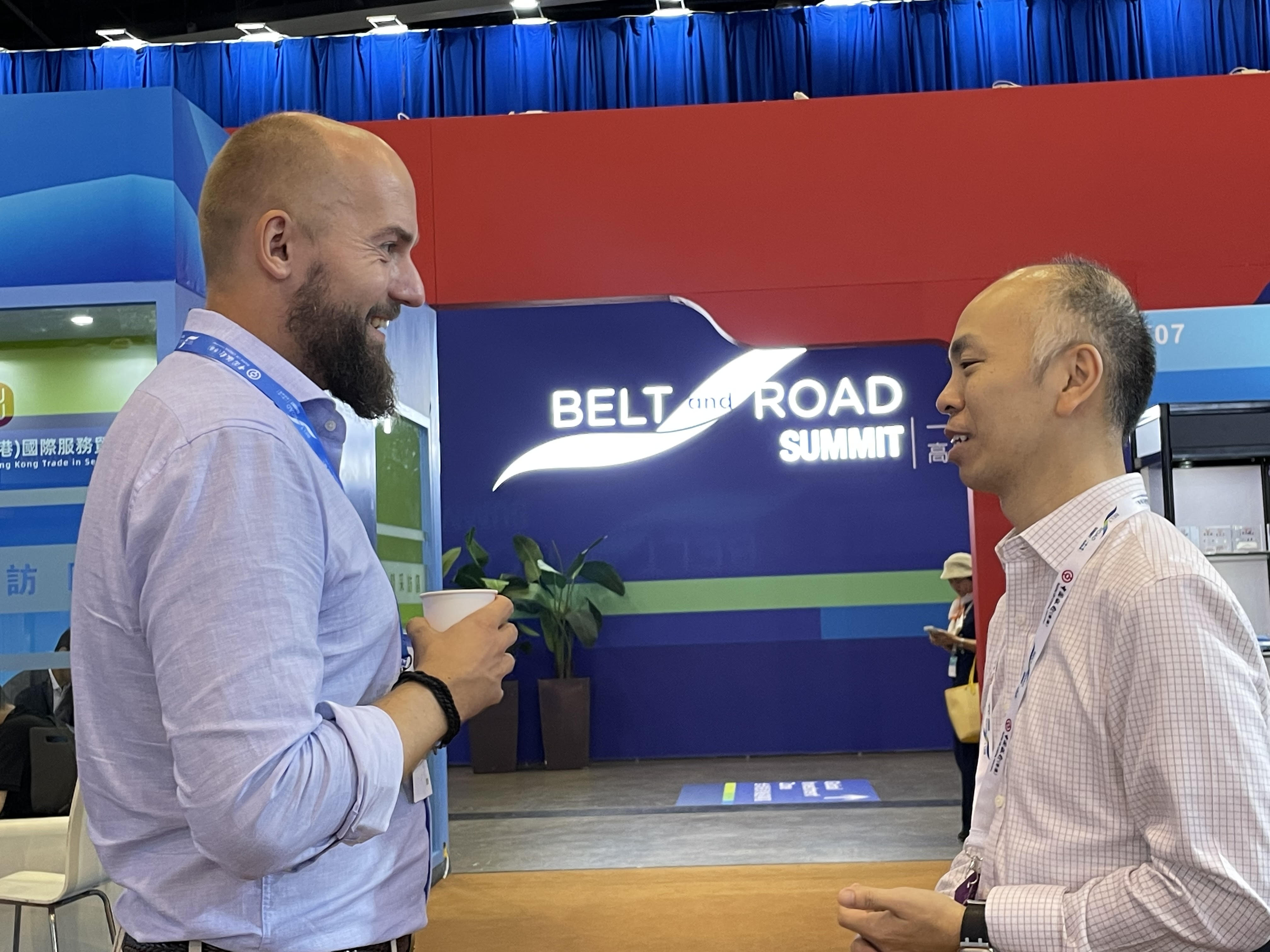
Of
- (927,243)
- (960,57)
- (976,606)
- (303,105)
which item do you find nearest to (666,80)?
(960,57)

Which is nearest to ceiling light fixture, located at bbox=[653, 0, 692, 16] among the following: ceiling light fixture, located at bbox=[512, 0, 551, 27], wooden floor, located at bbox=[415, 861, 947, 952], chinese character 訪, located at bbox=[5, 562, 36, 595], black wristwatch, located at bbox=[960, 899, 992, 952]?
ceiling light fixture, located at bbox=[512, 0, 551, 27]

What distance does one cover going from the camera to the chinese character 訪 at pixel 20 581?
4312mm

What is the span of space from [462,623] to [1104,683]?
2.28ft

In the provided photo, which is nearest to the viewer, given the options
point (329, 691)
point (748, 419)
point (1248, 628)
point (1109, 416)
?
point (329, 691)

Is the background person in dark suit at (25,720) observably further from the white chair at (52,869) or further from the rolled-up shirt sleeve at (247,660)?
the rolled-up shirt sleeve at (247,660)

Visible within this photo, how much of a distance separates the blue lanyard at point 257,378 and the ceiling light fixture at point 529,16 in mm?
10364

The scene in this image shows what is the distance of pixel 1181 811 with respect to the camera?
1226mm

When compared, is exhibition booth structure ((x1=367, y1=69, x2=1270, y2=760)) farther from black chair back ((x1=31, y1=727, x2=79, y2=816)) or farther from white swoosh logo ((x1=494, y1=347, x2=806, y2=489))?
white swoosh logo ((x1=494, y1=347, x2=806, y2=489))

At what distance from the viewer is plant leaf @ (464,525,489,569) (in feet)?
32.4

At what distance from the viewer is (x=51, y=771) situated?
426cm

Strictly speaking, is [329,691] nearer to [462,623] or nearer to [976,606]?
[462,623]

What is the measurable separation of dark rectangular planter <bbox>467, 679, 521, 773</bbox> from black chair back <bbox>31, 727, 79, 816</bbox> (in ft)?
18.3

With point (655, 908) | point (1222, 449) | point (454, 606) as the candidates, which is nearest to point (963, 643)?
point (1222, 449)

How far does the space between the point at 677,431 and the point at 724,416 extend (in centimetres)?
41
